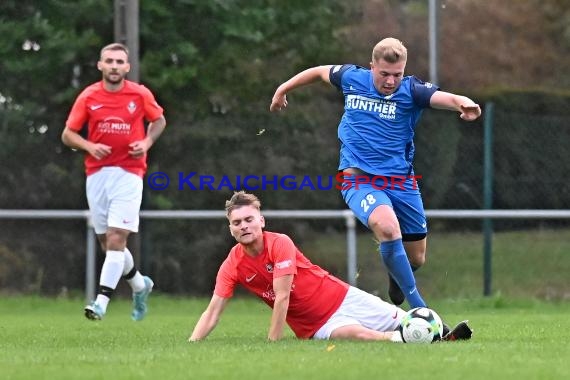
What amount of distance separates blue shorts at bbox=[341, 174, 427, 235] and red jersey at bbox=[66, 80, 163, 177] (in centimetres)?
244

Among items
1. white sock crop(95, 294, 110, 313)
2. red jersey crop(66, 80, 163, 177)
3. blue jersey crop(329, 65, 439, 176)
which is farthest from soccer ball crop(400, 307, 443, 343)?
red jersey crop(66, 80, 163, 177)

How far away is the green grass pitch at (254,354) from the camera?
631 cm

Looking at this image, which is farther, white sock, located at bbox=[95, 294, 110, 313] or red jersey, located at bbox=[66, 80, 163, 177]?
red jersey, located at bbox=[66, 80, 163, 177]

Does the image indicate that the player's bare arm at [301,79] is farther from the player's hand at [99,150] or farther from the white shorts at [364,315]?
the player's hand at [99,150]

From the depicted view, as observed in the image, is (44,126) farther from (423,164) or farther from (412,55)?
(412,55)

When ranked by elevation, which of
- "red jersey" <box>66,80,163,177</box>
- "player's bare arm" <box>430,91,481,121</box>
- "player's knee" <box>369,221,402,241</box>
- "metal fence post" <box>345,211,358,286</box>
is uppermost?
"player's bare arm" <box>430,91,481,121</box>

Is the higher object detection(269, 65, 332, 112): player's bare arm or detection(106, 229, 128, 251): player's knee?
detection(269, 65, 332, 112): player's bare arm

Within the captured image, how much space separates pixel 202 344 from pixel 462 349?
1.58 meters

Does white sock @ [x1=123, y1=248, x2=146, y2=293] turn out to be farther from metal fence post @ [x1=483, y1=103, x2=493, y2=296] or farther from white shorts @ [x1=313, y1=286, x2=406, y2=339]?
metal fence post @ [x1=483, y1=103, x2=493, y2=296]

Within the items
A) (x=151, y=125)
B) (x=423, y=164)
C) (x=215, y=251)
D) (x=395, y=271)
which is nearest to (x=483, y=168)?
(x=423, y=164)

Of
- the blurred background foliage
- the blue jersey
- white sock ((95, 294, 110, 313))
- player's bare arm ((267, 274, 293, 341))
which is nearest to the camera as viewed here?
player's bare arm ((267, 274, 293, 341))

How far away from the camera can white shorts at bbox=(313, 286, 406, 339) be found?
8.41 metres

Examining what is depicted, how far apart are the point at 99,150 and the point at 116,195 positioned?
489 mm

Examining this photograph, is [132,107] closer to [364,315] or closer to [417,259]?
[417,259]
